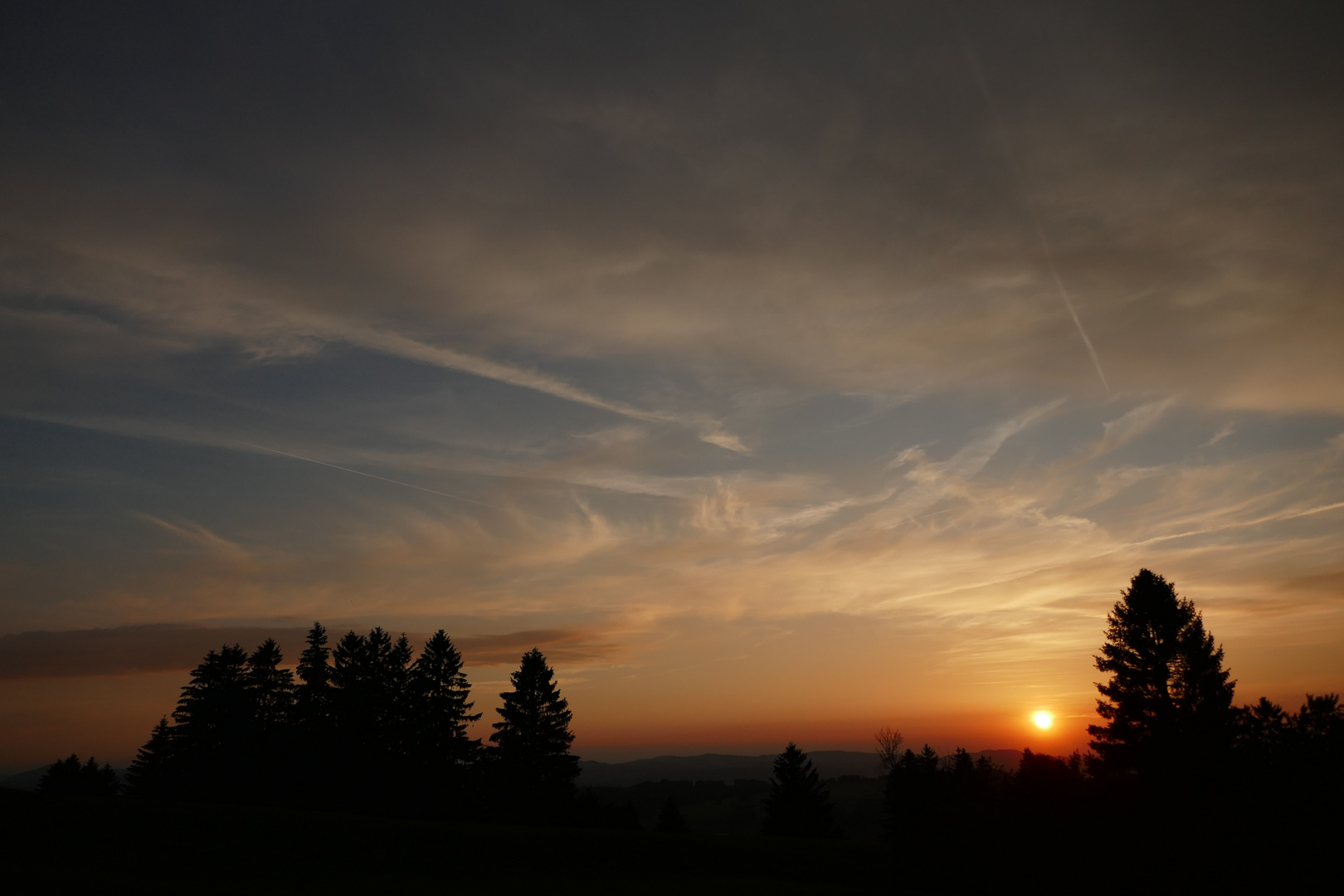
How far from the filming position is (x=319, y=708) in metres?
62.6

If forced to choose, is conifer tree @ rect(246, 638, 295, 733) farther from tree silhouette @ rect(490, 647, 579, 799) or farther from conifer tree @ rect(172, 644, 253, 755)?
tree silhouette @ rect(490, 647, 579, 799)

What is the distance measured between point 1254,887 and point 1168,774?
8.84m

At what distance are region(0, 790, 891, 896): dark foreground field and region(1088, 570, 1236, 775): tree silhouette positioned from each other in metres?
16.9

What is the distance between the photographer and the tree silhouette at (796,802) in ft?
233

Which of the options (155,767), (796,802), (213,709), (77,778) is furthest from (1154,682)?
(77,778)

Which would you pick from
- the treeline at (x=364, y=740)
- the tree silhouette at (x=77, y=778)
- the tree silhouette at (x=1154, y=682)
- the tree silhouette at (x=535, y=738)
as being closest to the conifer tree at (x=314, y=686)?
A: the treeline at (x=364, y=740)

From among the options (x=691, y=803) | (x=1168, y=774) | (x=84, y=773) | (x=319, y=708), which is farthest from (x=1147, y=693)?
(x=691, y=803)

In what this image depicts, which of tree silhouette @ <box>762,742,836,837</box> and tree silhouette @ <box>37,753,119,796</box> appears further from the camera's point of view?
tree silhouette @ <box>37,753,119,796</box>

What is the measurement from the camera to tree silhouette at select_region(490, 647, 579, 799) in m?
61.2

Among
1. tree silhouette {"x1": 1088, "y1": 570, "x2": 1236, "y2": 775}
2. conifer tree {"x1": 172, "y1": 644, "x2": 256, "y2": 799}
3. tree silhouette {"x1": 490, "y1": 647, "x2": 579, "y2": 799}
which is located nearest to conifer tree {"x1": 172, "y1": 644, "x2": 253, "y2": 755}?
conifer tree {"x1": 172, "y1": 644, "x2": 256, "y2": 799}

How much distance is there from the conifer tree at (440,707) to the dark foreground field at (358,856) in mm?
21697

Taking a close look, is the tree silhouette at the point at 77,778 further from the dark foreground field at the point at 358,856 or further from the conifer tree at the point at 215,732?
the dark foreground field at the point at 358,856

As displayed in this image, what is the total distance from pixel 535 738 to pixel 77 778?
6650 cm

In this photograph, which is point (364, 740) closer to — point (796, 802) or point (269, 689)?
point (269, 689)
